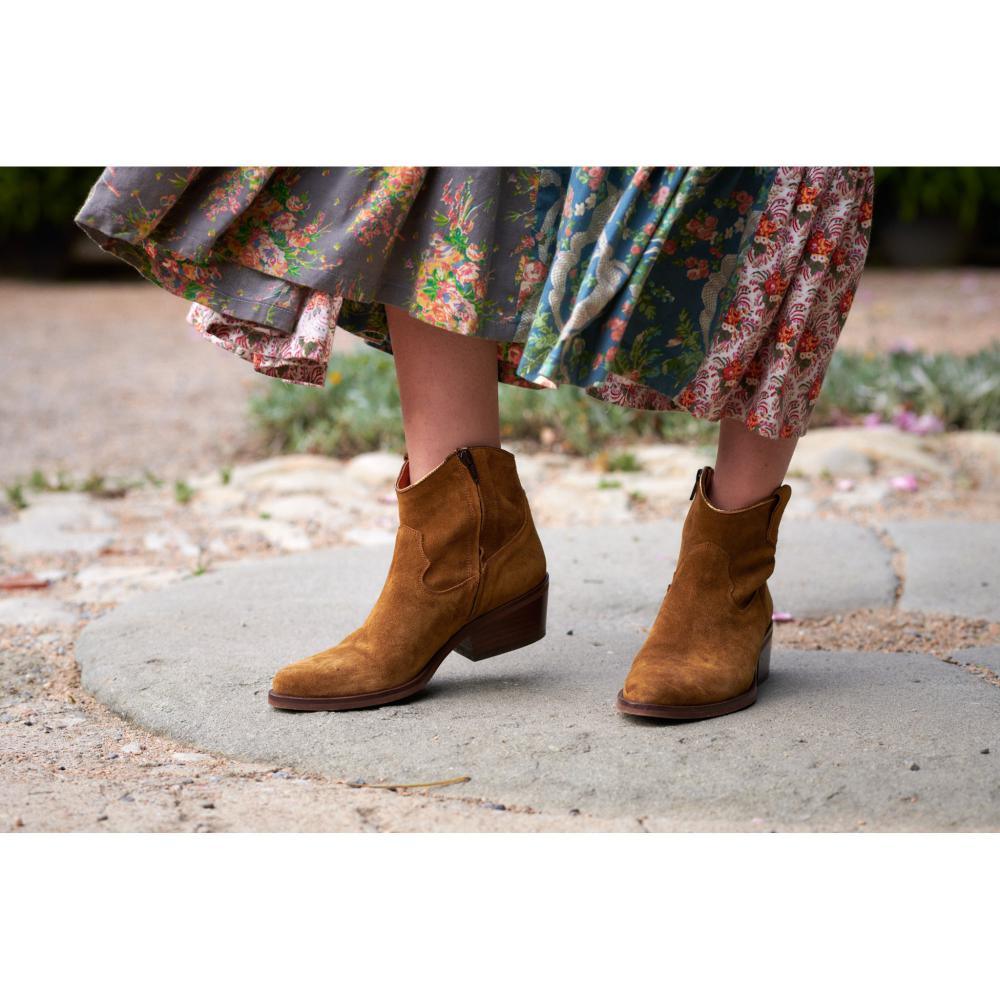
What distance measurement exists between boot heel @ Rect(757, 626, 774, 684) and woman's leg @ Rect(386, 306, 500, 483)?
0.45 m

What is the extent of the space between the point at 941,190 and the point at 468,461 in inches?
274

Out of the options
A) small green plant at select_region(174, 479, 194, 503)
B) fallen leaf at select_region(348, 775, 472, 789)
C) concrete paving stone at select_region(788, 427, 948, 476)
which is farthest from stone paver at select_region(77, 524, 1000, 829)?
concrete paving stone at select_region(788, 427, 948, 476)

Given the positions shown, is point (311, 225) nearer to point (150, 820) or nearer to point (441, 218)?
point (441, 218)

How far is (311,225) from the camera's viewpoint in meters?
1.39

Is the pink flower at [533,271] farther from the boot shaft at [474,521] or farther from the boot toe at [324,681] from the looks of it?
the boot toe at [324,681]

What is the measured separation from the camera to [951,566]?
7.43ft

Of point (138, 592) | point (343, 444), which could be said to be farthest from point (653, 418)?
point (138, 592)

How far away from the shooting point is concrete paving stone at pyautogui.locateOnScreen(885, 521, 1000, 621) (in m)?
2.06

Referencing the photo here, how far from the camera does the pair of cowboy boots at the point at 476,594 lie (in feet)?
4.93

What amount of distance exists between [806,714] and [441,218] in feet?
2.49

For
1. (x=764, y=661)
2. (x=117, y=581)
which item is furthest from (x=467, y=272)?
(x=117, y=581)
